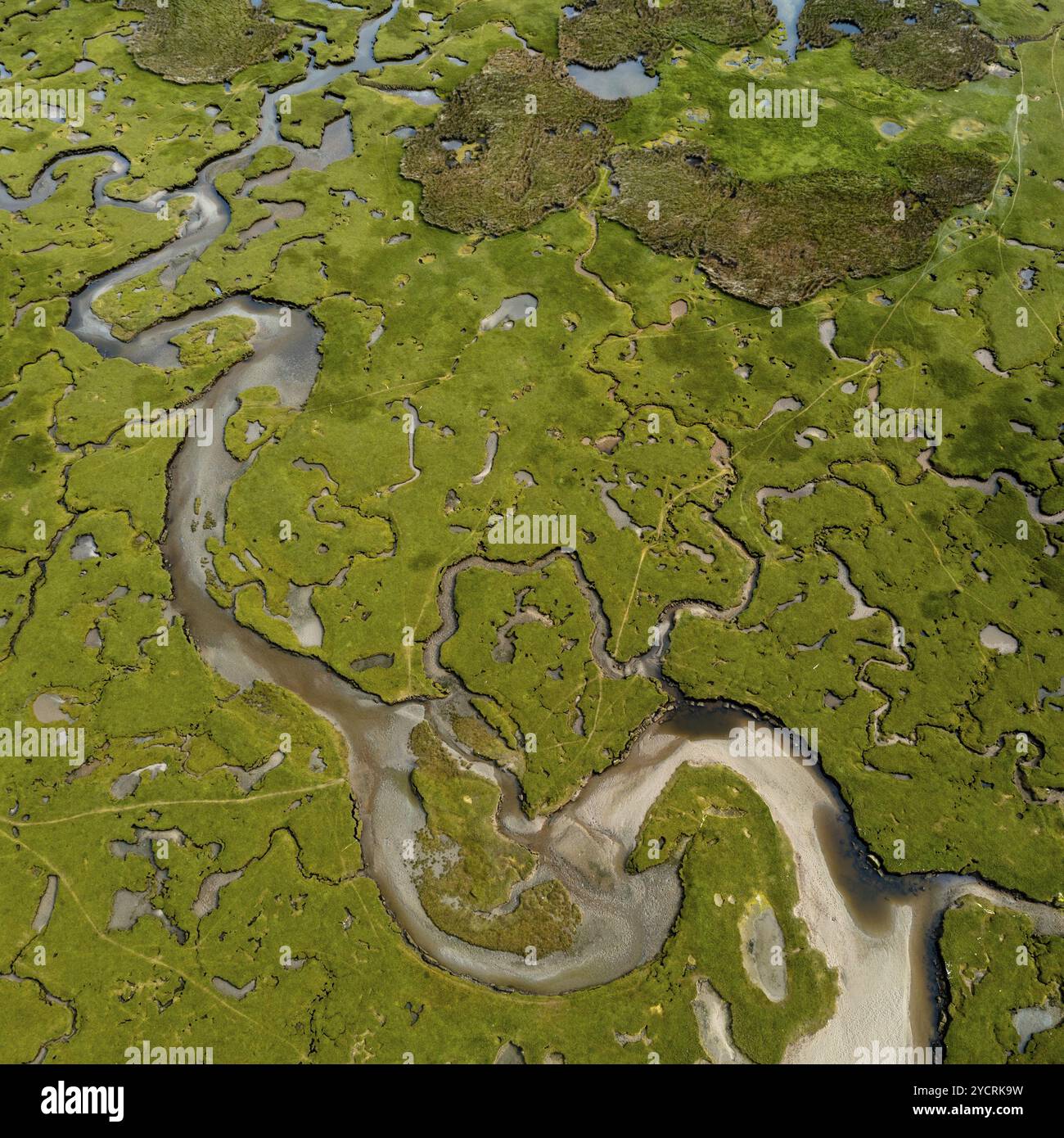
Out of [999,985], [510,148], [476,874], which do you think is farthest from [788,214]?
[476,874]

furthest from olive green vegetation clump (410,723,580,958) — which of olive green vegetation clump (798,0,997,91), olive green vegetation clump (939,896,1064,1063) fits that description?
olive green vegetation clump (798,0,997,91)

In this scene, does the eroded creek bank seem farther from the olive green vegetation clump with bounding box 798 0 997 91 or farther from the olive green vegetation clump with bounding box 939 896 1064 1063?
the olive green vegetation clump with bounding box 798 0 997 91

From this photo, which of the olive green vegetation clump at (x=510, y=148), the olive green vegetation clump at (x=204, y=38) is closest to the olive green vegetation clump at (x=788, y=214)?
the olive green vegetation clump at (x=510, y=148)

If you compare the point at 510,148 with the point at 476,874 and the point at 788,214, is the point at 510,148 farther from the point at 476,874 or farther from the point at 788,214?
the point at 476,874

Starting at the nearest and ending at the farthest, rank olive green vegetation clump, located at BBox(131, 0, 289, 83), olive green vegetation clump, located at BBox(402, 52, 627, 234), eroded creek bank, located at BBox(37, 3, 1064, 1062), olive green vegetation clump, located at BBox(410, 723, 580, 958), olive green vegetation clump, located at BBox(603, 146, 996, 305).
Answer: eroded creek bank, located at BBox(37, 3, 1064, 1062) < olive green vegetation clump, located at BBox(410, 723, 580, 958) < olive green vegetation clump, located at BBox(603, 146, 996, 305) < olive green vegetation clump, located at BBox(402, 52, 627, 234) < olive green vegetation clump, located at BBox(131, 0, 289, 83)
